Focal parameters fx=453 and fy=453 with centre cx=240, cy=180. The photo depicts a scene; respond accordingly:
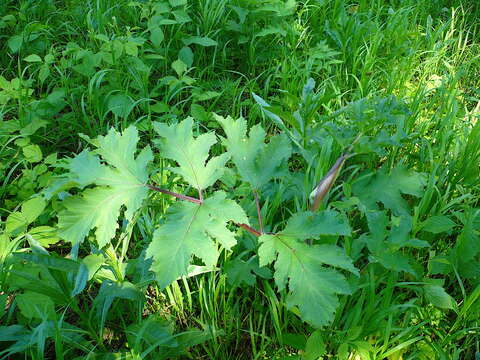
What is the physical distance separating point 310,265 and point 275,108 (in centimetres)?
61

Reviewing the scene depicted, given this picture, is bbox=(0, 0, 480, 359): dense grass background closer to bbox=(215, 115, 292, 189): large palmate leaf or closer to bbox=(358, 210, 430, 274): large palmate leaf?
bbox=(358, 210, 430, 274): large palmate leaf

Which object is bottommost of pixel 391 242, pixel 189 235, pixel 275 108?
pixel 391 242

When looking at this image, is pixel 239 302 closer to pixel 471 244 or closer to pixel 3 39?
pixel 471 244

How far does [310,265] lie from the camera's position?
1173 millimetres

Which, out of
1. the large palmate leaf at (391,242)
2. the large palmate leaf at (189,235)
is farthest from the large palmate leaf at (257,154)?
the large palmate leaf at (391,242)

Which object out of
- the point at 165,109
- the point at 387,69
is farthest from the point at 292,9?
the point at 165,109

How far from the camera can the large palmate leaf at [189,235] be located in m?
1.12

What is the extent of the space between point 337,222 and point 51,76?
1.98 metres

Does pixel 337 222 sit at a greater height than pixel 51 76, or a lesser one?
greater

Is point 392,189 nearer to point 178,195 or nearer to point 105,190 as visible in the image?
point 178,195

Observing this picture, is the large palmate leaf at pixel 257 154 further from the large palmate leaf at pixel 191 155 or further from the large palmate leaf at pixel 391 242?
the large palmate leaf at pixel 391 242

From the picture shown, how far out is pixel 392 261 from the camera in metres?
1.37

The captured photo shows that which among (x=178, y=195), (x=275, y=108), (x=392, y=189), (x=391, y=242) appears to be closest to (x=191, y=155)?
(x=178, y=195)

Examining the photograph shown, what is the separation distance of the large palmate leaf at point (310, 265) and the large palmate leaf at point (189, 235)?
0.38ft
